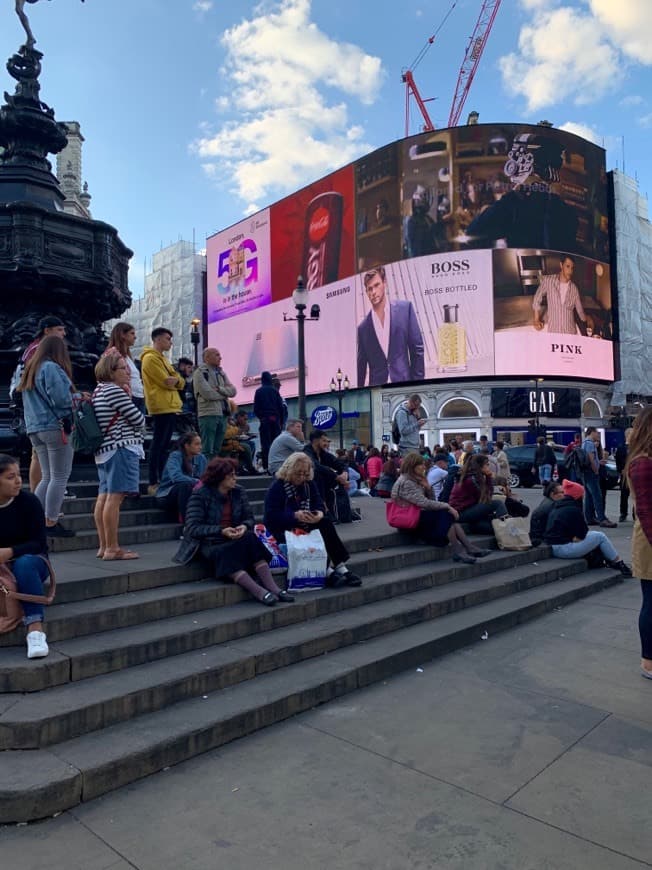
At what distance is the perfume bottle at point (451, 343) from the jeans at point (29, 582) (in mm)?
37634

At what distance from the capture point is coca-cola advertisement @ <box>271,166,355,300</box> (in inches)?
1841

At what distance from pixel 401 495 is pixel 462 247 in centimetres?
3574

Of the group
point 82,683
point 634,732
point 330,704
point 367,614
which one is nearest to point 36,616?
point 82,683

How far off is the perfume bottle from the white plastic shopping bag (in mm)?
35653

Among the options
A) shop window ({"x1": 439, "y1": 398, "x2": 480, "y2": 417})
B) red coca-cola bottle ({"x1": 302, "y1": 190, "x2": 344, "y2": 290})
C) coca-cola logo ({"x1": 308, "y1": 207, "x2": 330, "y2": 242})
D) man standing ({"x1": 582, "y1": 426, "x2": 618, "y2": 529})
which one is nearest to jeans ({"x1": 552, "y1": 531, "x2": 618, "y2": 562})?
man standing ({"x1": 582, "y1": 426, "x2": 618, "y2": 529})

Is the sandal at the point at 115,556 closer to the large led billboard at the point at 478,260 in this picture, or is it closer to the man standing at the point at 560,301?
the large led billboard at the point at 478,260

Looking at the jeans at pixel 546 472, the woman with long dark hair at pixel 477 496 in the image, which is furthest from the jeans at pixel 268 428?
the jeans at pixel 546 472

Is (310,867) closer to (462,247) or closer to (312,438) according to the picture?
(312,438)

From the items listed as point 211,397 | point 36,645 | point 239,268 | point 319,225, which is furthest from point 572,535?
point 239,268

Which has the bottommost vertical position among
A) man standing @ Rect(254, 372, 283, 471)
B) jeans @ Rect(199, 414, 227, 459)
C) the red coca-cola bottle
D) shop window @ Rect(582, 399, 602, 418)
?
jeans @ Rect(199, 414, 227, 459)

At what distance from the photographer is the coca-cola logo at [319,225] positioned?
159 ft

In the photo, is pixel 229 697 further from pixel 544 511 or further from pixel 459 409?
pixel 459 409

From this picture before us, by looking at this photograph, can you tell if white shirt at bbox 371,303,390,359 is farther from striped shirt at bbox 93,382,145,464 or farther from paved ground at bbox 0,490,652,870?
paved ground at bbox 0,490,652,870

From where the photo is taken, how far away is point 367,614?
5.03 meters
